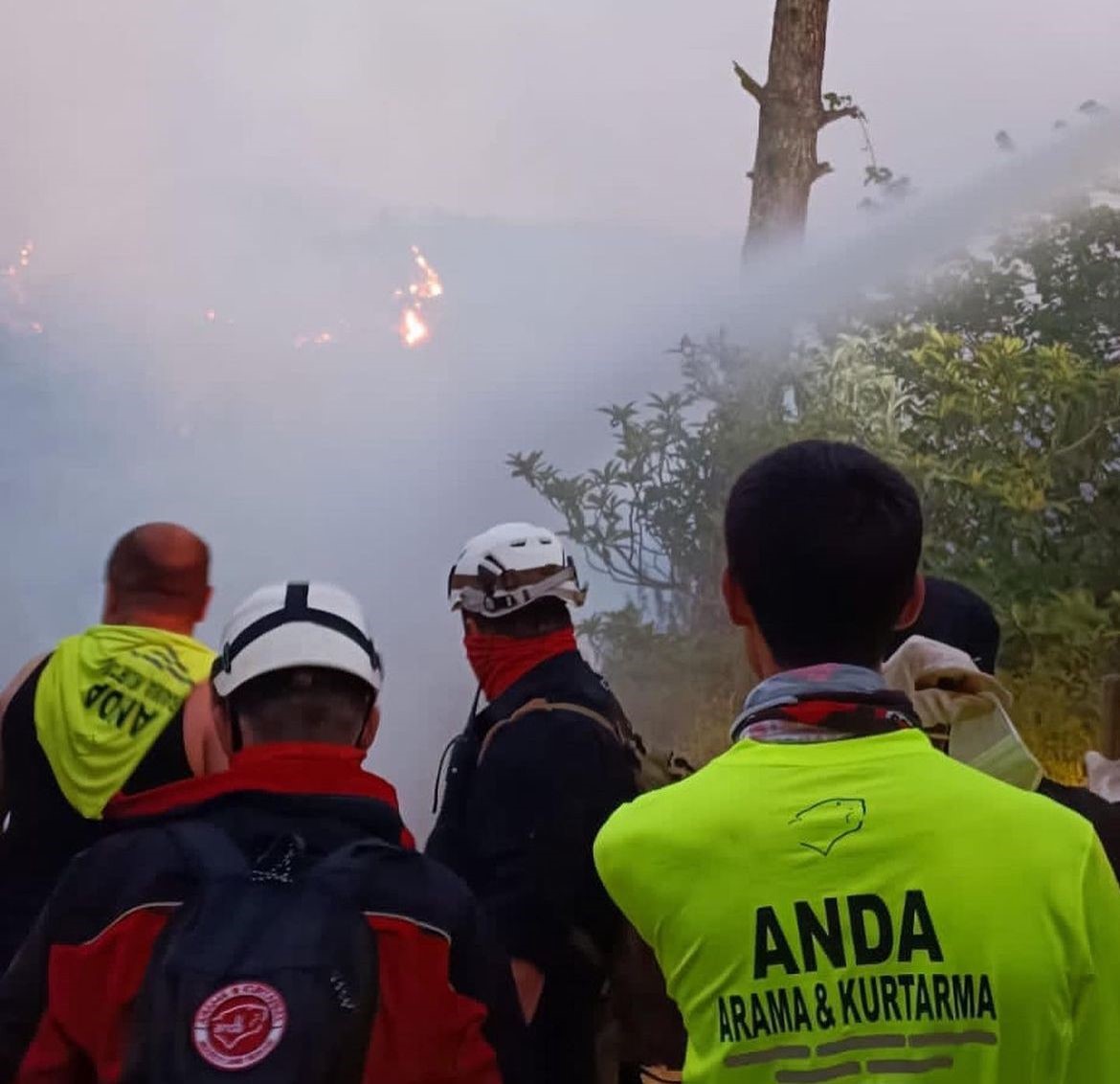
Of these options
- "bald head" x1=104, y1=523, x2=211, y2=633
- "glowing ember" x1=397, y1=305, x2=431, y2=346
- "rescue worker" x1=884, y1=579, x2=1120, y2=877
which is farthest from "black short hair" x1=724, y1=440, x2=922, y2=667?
"glowing ember" x1=397, y1=305, x2=431, y2=346

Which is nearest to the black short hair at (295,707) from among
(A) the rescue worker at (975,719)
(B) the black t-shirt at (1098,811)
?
(A) the rescue worker at (975,719)

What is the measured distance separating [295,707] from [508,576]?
3.48 ft

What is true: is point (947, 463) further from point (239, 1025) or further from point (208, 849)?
point (239, 1025)

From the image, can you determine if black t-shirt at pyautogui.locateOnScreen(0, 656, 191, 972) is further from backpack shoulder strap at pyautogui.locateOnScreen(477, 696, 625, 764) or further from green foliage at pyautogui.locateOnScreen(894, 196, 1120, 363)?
green foliage at pyautogui.locateOnScreen(894, 196, 1120, 363)

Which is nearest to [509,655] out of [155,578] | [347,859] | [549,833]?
[549,833]

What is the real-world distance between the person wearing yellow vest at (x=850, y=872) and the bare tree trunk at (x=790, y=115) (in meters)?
4.70

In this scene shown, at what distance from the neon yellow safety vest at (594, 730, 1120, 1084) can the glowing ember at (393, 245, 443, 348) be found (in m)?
5.03

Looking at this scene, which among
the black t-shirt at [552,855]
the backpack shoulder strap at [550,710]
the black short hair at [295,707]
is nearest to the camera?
the black short hair at [295,707]

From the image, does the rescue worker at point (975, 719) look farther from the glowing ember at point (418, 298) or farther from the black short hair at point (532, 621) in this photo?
the glowing ember at point (418, 298)

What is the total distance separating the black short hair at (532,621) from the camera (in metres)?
2.59

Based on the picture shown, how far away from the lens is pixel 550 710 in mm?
2408

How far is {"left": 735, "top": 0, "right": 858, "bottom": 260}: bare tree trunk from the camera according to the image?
589cm

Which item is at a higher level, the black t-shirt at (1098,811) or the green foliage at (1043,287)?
the green foliage at (1043,287)

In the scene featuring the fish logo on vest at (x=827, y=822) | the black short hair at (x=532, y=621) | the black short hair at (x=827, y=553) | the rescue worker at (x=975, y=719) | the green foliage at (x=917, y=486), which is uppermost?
the green foliage at (x=917, y=486)
